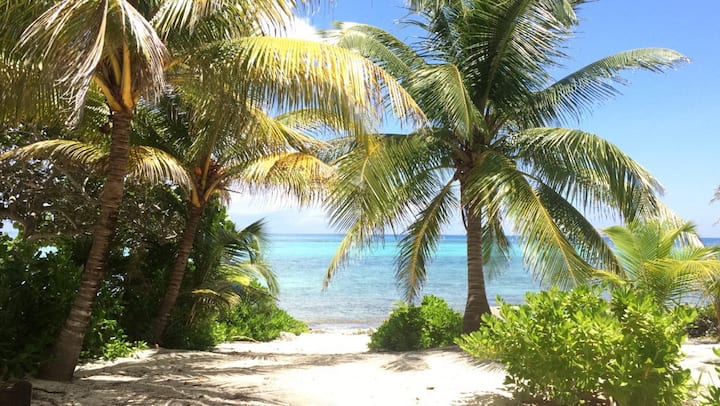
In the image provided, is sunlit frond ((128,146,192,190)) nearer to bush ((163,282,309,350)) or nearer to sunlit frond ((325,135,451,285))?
sunlit frond ((325,135,451,285))

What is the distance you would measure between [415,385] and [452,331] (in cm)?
406

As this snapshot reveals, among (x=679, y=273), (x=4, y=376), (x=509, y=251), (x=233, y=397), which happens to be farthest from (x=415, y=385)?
(x=509, y=251)

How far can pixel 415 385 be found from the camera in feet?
20.9

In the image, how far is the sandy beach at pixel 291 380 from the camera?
5289mm

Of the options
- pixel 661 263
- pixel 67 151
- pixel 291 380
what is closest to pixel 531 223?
pixel 661 263

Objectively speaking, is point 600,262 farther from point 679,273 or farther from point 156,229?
point 156,229

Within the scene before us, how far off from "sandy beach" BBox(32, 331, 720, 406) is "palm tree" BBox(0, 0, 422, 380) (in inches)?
33.7

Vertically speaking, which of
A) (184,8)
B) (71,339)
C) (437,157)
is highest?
(184,8)

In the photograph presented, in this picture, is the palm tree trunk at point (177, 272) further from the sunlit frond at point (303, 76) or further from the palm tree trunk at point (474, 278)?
the palm tree trunk at point (474, 278)

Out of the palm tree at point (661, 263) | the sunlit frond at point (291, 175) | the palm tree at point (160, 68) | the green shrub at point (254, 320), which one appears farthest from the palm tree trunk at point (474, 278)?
the green shrub at point (254, 320)

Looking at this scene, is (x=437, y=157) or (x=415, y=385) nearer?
(x=415, y=385)

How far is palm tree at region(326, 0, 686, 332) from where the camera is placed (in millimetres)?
8047

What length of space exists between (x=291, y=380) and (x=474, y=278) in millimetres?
4325

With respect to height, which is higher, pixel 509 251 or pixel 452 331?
pixel 509 251
